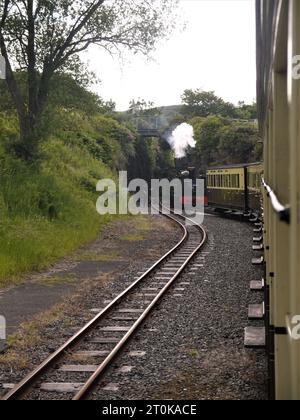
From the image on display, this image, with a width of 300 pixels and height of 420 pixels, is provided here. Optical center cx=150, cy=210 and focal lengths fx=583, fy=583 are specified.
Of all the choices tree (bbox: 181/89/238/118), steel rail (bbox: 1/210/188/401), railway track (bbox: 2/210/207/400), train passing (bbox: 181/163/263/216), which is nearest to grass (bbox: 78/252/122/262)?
railway track (bbox: 2/210/207/400)

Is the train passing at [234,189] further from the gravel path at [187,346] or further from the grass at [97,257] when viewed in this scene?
the gravel path at [187,346]

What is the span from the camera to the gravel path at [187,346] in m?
5.98

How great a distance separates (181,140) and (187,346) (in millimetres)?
36395

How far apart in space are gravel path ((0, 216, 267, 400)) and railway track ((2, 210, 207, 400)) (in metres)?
0.14

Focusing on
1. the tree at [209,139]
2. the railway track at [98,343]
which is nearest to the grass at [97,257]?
the railway track at [98,343]

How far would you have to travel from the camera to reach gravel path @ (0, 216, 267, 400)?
598 centimetres

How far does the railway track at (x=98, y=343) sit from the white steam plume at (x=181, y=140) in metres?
26.9

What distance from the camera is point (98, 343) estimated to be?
780 cm

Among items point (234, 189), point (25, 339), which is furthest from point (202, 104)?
point (25, 339)

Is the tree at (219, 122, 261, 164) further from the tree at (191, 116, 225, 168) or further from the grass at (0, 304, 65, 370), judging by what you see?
the grass at (0, 304, 65, 370)

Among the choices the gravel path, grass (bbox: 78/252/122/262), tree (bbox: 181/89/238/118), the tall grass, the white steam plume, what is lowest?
the gravel path

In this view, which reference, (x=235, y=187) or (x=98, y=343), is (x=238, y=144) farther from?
(x=98, y=343)
